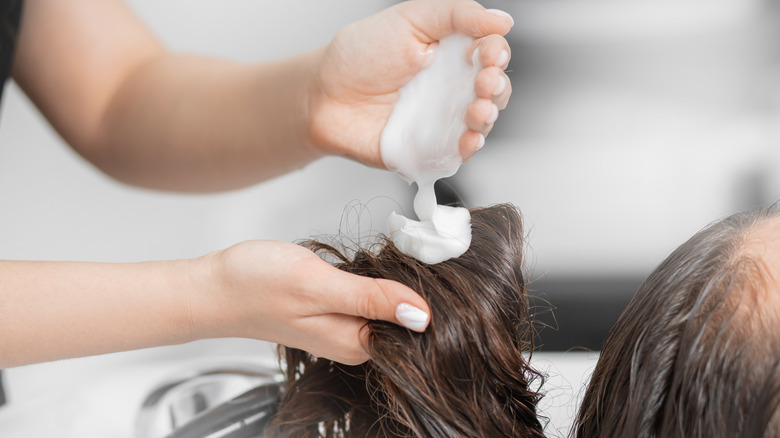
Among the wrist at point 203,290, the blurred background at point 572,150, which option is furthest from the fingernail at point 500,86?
the blurred background at point 572,150

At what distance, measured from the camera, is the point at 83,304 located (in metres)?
0.74

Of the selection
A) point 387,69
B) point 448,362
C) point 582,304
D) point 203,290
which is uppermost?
point 387,69

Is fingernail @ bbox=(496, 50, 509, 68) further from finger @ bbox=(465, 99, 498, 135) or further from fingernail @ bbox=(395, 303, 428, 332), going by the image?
fingernail @ bbox=(395, 303, 428, 332)

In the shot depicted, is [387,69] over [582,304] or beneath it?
over

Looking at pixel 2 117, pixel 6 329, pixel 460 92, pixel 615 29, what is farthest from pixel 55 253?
pixel 615 29

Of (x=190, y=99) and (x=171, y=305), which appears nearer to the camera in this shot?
(x=171, y=305)

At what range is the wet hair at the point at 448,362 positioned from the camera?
2.25 ft

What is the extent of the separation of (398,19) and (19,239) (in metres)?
1.46

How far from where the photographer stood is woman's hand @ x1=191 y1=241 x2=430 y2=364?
2.21 feet

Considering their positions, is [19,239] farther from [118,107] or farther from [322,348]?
[322,348]

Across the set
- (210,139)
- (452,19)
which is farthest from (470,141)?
(210,139)

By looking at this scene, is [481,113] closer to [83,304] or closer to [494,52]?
[494,52]

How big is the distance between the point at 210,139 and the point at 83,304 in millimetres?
457

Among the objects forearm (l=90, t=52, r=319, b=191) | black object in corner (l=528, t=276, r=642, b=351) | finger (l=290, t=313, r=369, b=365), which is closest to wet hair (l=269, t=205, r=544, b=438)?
finger (l=290, t=313, r=369, b=365)
